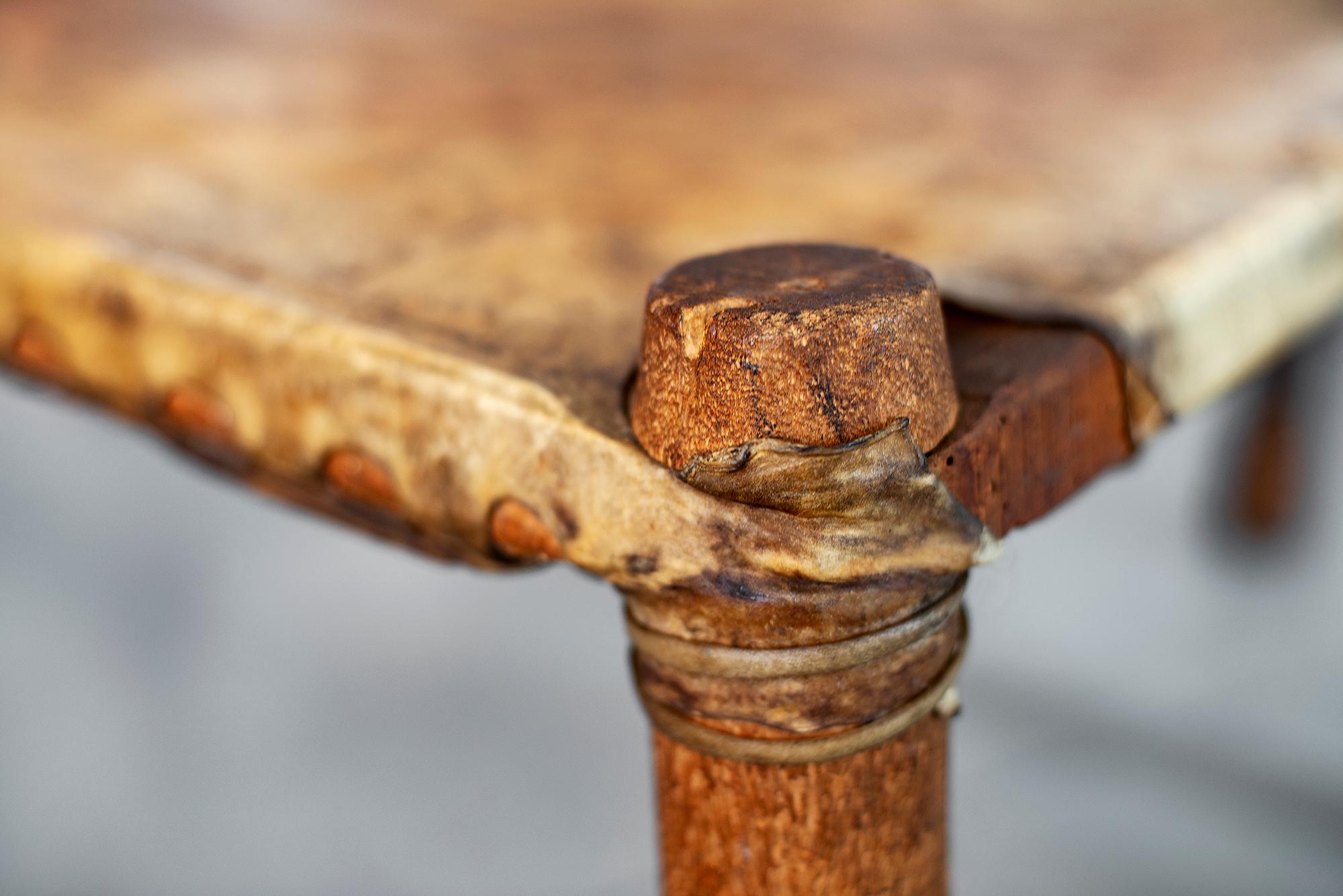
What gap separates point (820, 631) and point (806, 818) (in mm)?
61

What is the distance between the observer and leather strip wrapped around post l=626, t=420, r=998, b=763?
26 cm

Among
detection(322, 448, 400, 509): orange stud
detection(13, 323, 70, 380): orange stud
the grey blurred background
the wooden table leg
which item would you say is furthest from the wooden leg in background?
the grey blurred background

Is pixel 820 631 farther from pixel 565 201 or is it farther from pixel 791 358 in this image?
pixel 565 201

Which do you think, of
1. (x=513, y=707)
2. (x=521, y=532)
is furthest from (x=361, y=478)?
(x=513, y=707)

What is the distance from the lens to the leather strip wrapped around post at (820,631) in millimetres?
264

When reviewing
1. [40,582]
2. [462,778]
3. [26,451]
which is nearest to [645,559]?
[462,778]

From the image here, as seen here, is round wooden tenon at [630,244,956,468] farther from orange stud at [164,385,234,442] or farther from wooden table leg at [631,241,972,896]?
orange stud at [164,385,234,442]

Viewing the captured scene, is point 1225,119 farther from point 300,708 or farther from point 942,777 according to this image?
point 300,708

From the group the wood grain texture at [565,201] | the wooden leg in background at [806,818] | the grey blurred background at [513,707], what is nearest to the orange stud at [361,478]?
the wood grain texture at [565,201]

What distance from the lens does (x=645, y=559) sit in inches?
11.2

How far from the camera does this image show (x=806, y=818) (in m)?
0.32

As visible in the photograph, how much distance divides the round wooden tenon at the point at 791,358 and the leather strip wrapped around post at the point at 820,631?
0.01 metres

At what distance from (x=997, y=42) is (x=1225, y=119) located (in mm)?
216

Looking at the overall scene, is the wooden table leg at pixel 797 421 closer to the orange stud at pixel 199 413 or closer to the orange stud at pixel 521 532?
the orange stud at pixel 521 532
